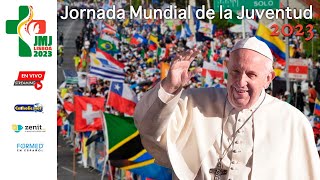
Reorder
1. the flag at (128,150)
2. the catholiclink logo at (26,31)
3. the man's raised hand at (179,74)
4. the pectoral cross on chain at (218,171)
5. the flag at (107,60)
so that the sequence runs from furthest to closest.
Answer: the flag at (107,60) < the flag at (128,150) < the catholiclink logo at (26,31) < the pectoral cross on chain at (218,171) < the man's raised hand at (179,74)

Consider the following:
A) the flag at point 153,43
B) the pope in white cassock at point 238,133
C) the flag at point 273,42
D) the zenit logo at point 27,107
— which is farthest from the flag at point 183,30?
the pope in white cassock at point 238,133

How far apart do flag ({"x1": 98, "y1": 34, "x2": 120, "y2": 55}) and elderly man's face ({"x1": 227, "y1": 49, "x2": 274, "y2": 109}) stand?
19.4 feet

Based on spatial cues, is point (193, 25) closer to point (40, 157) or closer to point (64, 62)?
point (64, 62)

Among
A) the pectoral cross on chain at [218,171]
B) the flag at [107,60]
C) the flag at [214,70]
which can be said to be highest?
the flag at [107,60]

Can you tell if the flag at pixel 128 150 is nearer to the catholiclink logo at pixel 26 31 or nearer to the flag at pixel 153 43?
the flag at pixel 153 43

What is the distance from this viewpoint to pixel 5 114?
7.61 m

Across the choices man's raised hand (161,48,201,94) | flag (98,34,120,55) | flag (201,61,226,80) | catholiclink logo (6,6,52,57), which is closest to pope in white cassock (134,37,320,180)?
man's raised hand (161,48,201,94)

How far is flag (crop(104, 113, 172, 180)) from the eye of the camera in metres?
8.09

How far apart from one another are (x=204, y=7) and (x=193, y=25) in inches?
8.8

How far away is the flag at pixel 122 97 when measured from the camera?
27.5 ft

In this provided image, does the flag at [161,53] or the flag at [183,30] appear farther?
the flag at [161,53]

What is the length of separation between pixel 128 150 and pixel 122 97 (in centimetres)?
58

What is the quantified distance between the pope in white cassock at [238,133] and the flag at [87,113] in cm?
555

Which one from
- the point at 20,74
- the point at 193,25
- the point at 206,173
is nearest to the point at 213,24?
the point at 193,25
